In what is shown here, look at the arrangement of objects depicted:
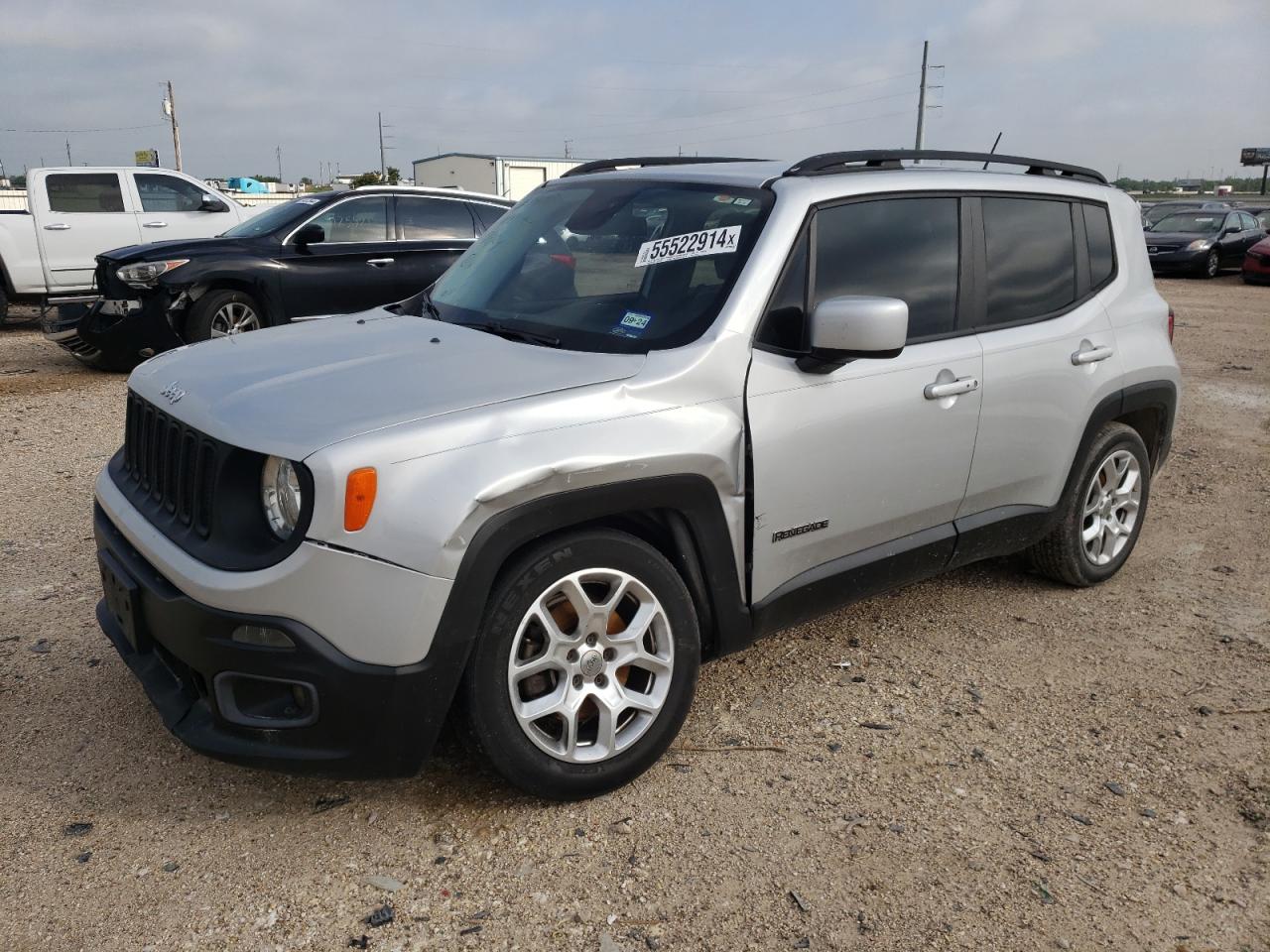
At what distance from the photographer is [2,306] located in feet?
41.1

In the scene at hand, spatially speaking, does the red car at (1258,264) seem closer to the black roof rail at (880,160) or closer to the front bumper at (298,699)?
the black roof rail at (880,160)

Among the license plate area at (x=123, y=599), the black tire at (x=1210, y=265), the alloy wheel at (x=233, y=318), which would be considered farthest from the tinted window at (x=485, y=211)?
the black tire at (x=1210, y=265)

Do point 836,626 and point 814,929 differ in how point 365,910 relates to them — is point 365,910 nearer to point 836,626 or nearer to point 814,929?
point 814,929

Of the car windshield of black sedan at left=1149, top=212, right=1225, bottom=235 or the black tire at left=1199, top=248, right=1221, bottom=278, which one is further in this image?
the car windshield of black sedan at left=1149, top=212, right=1225, bottom=235

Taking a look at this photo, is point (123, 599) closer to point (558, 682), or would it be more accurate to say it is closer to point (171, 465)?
point (171, 465)

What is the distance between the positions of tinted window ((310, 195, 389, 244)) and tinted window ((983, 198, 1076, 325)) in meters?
6.76

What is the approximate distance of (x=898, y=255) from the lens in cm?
368

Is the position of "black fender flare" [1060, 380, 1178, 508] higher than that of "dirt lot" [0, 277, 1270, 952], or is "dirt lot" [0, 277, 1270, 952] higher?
"black fender flare" [1060, 380, 1178, 508]

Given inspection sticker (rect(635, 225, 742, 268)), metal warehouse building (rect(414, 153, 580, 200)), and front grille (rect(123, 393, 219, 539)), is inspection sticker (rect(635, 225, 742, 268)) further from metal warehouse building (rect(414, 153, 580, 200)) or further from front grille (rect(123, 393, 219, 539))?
metal warehouse building (rect(414, 153, 580, 200))

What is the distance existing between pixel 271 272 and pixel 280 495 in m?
7.04

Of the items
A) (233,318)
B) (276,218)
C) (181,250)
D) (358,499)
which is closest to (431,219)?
(276,218)

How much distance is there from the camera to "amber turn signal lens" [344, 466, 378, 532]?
2520 mm

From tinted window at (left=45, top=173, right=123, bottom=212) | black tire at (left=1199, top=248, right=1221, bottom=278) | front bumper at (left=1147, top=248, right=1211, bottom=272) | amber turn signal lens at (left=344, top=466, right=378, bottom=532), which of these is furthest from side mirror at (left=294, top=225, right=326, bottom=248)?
black tire at (left=1199, top=248, right=1221, bottom=278)

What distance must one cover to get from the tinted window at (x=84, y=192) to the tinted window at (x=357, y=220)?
4.56 metres
